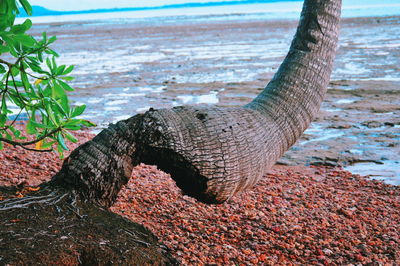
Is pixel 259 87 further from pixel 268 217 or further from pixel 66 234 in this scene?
pixel 66 234

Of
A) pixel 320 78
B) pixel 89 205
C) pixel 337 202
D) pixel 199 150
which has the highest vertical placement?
pixel 320 78

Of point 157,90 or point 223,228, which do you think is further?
point 157,90

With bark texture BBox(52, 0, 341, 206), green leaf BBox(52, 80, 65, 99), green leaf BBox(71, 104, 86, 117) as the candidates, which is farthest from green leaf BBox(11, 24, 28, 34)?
bark texture BBox(52, 0, 341, 206)

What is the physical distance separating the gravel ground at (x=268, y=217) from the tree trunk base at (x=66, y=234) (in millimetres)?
526

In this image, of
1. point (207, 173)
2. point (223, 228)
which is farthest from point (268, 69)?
point (207, 173)

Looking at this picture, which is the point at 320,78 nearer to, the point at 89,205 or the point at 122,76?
the point at 89,205

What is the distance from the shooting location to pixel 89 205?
2541 millimetres

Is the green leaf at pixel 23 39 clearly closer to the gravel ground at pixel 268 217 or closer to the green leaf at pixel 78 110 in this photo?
the green leaf at pixel 78 110

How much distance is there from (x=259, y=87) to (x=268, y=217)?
271 inches

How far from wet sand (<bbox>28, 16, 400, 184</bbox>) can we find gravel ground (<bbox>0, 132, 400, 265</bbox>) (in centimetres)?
104

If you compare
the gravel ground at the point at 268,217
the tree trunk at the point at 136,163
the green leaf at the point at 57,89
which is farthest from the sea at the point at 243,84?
the green leaf at the point at 57,89

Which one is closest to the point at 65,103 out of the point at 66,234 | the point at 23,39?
the point at 23,39

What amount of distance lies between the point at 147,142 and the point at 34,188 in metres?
0.79

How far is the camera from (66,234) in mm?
2227
